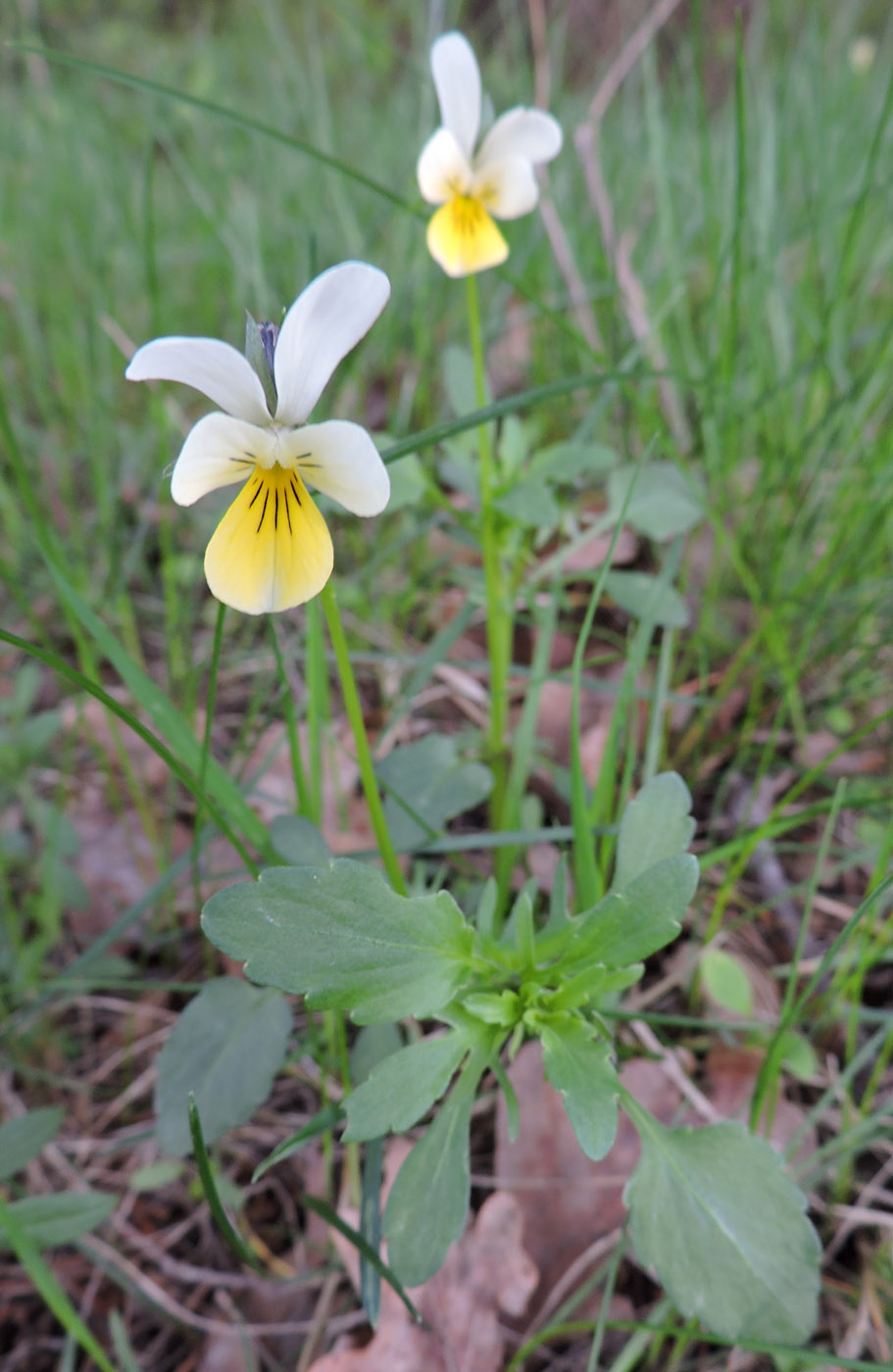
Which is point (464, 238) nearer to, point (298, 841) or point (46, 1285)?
point (298, 841)

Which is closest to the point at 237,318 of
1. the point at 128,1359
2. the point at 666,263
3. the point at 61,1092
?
the point at 666,263

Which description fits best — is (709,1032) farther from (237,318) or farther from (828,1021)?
(237,318)

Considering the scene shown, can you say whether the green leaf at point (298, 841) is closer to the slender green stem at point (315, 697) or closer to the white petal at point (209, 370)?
the slender green stem at point (315, 697)

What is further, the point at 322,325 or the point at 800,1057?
the point at 800,1057

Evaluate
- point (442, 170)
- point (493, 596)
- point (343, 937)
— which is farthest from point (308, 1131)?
point (442, 170)

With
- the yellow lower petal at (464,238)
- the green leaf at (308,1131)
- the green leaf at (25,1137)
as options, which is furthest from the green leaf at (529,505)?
→ the green leaf at (25,1137)

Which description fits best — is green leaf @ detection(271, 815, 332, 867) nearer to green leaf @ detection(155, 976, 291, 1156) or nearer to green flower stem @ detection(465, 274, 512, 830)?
green leaf @ detection(155, 976, 291, 1156)
